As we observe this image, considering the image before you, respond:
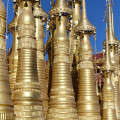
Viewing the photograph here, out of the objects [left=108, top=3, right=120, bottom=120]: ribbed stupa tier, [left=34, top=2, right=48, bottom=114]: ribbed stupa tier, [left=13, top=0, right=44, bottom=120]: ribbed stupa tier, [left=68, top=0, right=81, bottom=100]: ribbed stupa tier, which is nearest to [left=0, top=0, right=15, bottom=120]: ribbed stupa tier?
[left=13, top=0, right=44, bottom=120]: ribbed stupa tier

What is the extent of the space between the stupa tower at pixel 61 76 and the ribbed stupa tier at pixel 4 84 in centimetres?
527

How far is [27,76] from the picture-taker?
41.4 ft

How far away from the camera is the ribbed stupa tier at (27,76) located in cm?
1212

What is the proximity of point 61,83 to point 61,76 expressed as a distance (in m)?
0.39

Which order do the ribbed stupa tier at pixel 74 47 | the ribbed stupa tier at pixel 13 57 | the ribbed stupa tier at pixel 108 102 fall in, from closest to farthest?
1. the ribbed stupa tier at pixel 13 57
2. the ribbed stupa tier at pixel 74 47
3. the ribbed stupa tier at pixel 108 102

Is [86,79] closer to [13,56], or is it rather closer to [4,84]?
[13,56]

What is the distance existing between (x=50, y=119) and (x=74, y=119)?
1.17m

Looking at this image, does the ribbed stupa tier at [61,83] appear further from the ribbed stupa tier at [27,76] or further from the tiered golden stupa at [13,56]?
the ribbed stupa tier at [27,76]

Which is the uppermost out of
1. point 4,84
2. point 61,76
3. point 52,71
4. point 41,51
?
point 41,51

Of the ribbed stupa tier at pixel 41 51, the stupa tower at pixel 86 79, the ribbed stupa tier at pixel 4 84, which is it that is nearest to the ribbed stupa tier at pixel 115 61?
the stupa tower at pixel 86 79

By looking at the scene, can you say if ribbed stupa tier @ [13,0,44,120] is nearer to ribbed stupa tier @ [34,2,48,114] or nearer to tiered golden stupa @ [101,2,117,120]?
ribbed stupa tier @ [34,2,48,114]

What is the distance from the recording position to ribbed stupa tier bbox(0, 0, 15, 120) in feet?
30.7

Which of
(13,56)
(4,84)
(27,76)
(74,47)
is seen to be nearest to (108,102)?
(74,47)

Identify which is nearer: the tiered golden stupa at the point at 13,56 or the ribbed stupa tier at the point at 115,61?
the tiered golden stupa at the point at 13,56
